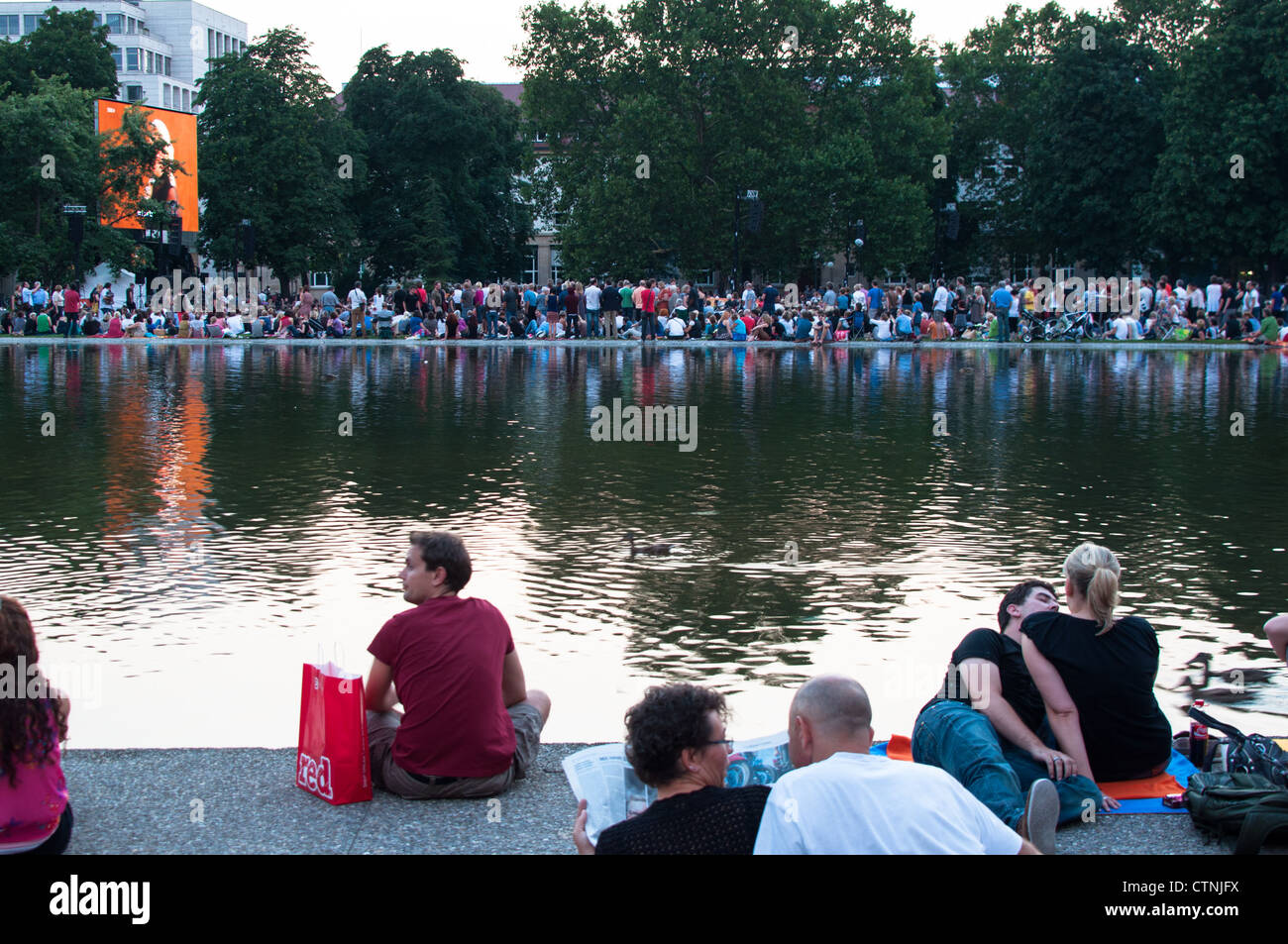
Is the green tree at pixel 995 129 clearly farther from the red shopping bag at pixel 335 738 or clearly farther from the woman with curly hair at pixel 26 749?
the woman with curly hair at pixel 26 749

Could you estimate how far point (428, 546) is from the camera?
5.36 metres

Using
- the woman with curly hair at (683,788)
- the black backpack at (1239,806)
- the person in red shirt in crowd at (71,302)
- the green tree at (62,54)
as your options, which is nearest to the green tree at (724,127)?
the person in red shirt in crowd at (71,302)

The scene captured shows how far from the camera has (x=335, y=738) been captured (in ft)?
17.5

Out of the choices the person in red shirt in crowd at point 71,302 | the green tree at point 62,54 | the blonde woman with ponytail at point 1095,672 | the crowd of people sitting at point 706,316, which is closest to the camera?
the blonde woman with ponytail at point 1095,672

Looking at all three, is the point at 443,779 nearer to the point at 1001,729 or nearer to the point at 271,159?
the point at 1001,729

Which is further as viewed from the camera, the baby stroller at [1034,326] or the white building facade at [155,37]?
the white building facade at [155,37]

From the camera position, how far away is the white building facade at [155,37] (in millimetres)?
114562

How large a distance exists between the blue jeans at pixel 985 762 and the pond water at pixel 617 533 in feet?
4.29

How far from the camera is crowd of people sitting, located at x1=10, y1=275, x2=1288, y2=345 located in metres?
42.6

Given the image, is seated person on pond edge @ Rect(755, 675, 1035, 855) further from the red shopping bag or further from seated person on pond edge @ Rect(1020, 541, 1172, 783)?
the red shopping bag

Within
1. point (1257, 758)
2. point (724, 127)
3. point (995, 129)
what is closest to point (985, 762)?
point (1257, 758)

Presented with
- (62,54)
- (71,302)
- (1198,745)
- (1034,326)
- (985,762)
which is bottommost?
(1198,745)

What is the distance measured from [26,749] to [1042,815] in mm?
3182
